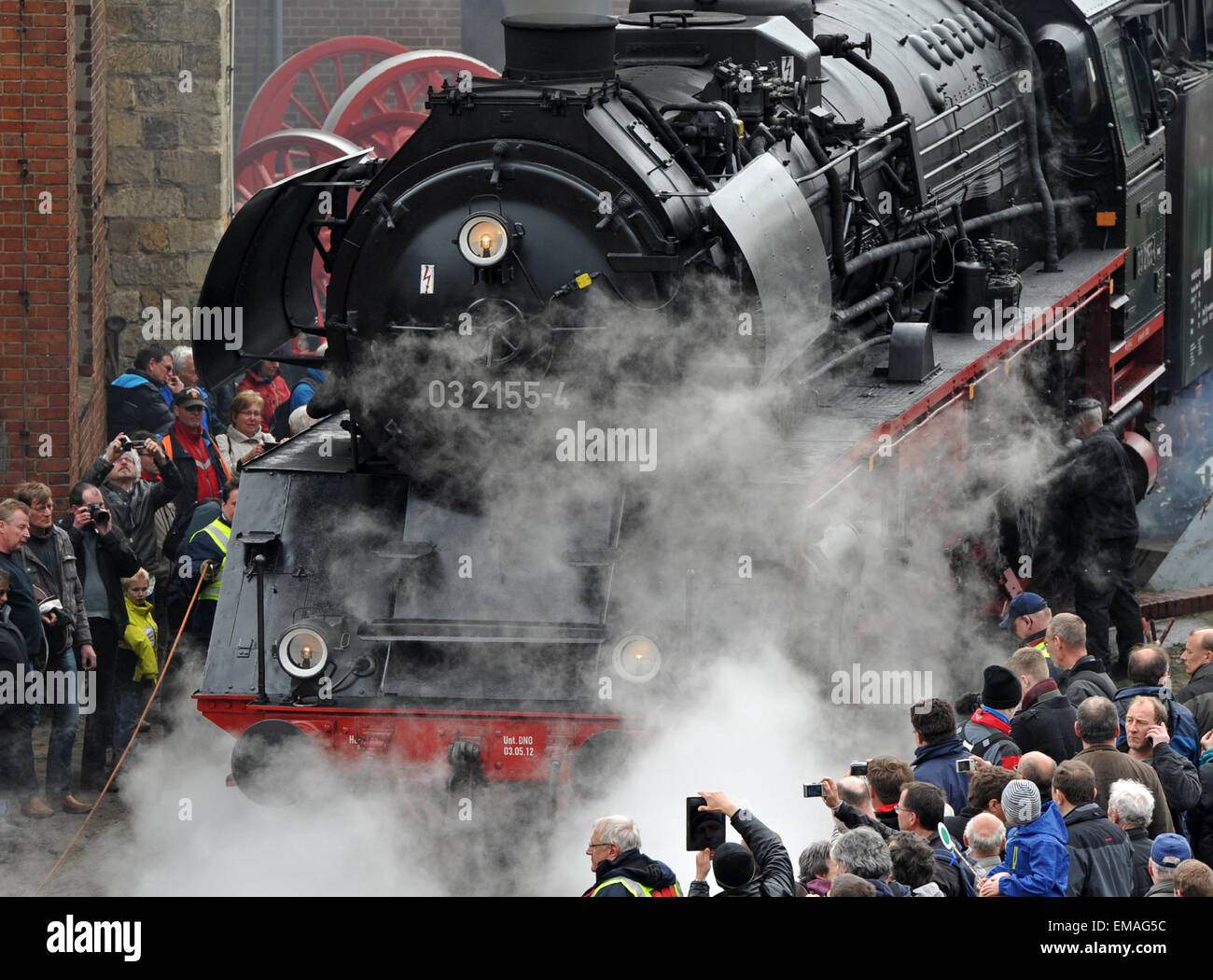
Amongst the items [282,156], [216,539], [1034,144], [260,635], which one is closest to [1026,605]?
[260,635]

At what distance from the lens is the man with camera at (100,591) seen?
8.67 meters

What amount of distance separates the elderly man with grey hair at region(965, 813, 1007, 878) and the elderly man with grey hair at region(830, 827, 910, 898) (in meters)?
0.65

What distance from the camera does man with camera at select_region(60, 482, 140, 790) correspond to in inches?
341

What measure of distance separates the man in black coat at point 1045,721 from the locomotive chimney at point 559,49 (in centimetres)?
269

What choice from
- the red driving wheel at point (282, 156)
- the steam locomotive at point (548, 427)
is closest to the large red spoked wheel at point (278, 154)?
the red driving wheel at point (282, 156)

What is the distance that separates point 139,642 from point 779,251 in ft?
11.4

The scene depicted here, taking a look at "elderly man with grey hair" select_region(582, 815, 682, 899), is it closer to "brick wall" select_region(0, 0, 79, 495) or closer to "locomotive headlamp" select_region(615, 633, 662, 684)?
"locomotive headlamp" select_region(615, 633, 662, 684)

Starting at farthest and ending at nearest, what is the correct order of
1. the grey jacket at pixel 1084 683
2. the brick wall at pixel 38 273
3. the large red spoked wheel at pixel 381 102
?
the large red spoked wheel at pixel 381 102
the brick wall at pixel 38 273
the grey jacket at pixel 1084 683

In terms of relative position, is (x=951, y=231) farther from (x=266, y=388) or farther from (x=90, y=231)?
(x=90, y=231)

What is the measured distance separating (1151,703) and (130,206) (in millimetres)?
9135

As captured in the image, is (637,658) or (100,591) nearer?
(637,658)

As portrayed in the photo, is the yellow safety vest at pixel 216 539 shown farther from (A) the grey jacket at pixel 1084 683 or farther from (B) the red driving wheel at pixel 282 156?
(B) the red driving wheel at pixel 282 156

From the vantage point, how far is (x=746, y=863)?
16.9ft
